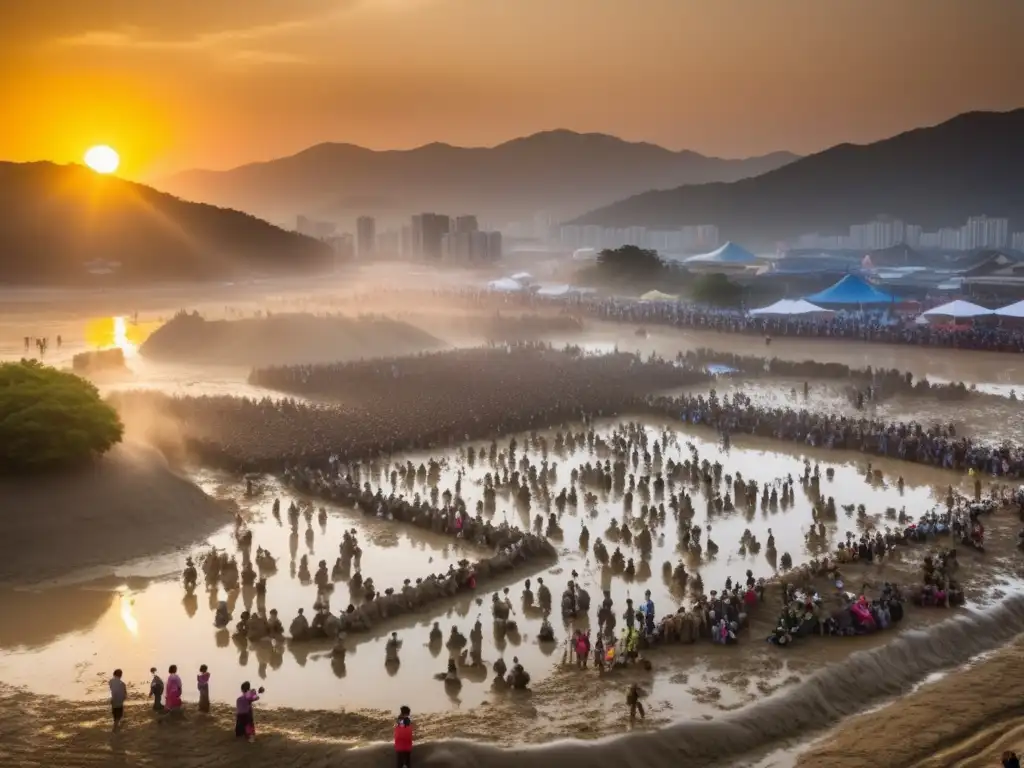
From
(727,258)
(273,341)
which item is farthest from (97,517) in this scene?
(727,258)

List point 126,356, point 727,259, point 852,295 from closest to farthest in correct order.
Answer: point 126,356 → point 852,295 → point 727,259

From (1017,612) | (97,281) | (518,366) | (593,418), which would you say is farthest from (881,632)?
(97,281)

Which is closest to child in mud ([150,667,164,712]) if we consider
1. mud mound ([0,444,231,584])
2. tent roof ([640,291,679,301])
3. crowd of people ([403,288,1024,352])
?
mud mound ([0,444,231,584])

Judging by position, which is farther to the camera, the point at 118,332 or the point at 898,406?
the point at 118,332

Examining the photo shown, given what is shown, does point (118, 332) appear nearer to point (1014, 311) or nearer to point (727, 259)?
point (1014, 311)

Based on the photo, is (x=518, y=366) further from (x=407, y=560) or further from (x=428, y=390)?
(x=407, y=560)

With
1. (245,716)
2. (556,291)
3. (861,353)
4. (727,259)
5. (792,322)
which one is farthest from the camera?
Result: (727,259)

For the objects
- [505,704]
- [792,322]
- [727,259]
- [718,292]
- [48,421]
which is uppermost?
[727,259]
